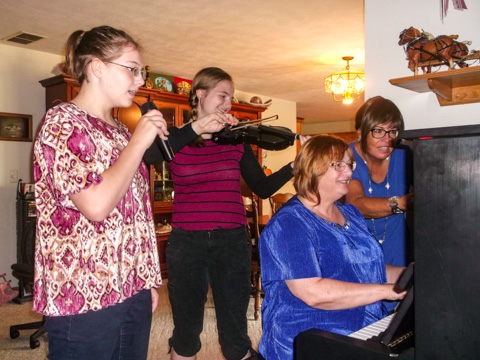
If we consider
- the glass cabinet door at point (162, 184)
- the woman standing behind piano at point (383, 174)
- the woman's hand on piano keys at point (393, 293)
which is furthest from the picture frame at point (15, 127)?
the woman's hand on piano keys at point (393, 293)

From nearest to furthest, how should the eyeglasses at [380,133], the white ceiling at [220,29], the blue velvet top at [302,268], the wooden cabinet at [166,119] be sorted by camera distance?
the blue velvet top at [302,268] → the eyeglasses at [380,133] → the white ceiling at [220,29] → the wooden cabinet at [166,119]

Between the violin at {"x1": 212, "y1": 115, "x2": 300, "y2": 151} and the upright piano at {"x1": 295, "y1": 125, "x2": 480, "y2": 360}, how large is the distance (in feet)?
3.70

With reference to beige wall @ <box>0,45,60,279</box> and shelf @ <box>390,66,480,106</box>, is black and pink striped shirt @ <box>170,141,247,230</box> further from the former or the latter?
beige wall @ <box>0,45,60,279</box>

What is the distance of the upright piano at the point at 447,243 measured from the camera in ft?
2.34

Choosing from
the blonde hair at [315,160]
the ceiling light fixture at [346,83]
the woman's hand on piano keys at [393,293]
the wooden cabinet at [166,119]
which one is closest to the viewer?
the woman's hand on piano keys at [393,293]

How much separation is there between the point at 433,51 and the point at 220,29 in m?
2.65

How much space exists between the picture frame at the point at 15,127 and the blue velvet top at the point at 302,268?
4078mm

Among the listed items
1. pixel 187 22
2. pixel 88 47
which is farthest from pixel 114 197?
pixel 187 22

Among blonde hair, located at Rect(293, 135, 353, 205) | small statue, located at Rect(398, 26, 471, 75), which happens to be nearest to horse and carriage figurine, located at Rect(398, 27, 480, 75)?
small statue, located at Rect(398, 26, 471, 75)

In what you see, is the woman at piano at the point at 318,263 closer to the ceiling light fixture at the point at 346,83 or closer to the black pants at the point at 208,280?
the black pants at the point at 208,280

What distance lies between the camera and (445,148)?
739mm

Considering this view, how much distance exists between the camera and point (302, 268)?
1276 millimetres

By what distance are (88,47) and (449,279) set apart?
974mm

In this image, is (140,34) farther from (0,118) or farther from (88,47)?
(88,47)
